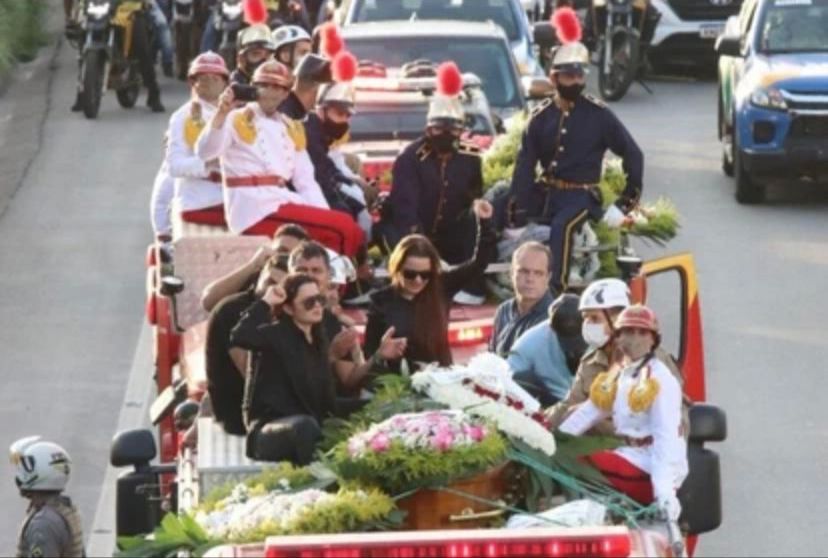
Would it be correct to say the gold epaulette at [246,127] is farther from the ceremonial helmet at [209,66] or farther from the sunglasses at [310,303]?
the sunglasses at [310,303]

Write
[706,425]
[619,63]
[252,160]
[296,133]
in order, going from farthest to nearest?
1. [619,63]
2. [296,133]
3. [252,160]
4. [706,425]

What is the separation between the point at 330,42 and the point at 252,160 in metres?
3.85

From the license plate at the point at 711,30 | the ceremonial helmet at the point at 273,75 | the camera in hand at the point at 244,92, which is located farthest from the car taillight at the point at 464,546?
the license plate at the point at 711,30

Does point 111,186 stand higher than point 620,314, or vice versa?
point 620,314

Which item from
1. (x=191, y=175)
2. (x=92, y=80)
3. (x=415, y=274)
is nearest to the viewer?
(x=415, y=274)

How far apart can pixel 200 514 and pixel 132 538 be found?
226 millimetres

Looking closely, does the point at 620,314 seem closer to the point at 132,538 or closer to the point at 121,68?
the point at 132,538

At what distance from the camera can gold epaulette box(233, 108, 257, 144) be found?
15750 mm

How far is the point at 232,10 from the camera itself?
2973 cm

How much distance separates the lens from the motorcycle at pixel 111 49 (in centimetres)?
2875

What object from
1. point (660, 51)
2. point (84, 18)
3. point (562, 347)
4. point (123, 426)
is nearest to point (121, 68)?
point (84, 18)

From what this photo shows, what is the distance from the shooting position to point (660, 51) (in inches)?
1255

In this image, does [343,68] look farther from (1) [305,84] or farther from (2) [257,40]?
(1) [305,84]

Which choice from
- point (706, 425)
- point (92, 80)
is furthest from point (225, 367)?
point (92, 80)
